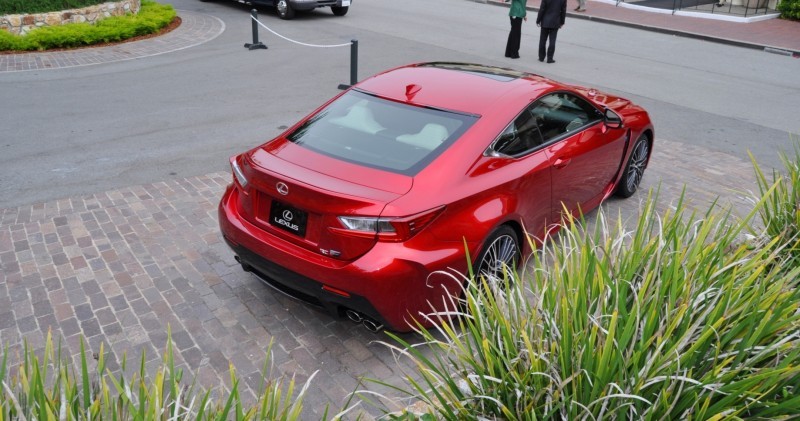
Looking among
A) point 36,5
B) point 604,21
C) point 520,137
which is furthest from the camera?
point 604,21

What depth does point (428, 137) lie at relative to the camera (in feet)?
16.3

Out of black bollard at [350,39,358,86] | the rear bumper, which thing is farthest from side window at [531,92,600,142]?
black bollard at [350,39,358,86]

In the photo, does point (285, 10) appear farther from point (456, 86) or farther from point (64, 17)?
point (456, 86)

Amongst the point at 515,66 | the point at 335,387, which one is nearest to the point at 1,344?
the point at 335,387

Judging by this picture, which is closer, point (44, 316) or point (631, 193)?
point (44, 316)

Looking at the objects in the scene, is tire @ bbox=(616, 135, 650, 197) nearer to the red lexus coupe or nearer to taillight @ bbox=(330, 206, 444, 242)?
the red lexus coupe

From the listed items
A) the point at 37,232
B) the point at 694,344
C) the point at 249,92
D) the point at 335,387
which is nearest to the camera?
the point at 694,344

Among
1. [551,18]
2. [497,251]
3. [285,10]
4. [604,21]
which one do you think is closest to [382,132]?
[497,251]

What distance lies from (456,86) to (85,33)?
11.3 meters

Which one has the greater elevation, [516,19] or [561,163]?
[516,19]

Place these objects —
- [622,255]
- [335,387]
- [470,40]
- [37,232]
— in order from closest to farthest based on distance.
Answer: [622,255] < [335,387] < [37,232] < [470,40]

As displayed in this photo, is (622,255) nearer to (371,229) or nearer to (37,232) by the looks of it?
Answer: (371,229)

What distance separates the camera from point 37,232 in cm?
611

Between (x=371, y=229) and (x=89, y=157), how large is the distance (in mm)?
5062
